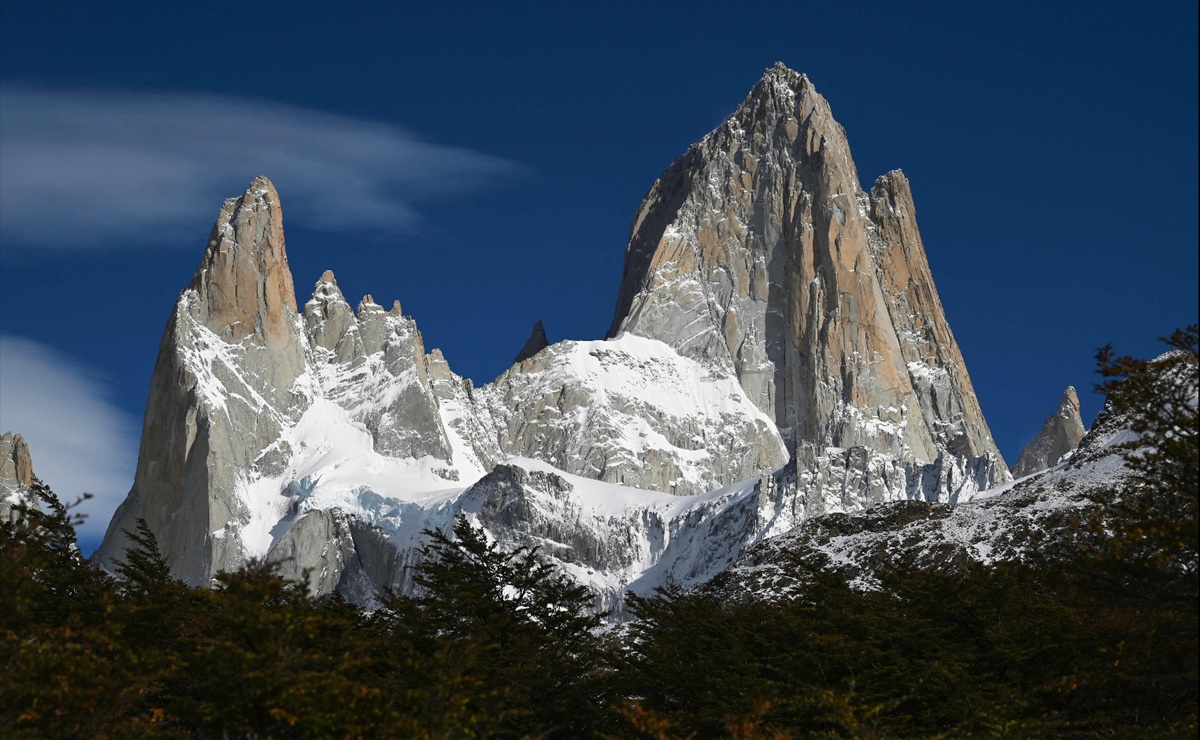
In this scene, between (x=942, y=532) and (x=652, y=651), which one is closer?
(x=652, y=651)

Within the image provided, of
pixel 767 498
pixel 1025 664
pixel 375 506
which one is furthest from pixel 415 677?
pixel 375 506

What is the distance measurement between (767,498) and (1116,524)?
139 meters

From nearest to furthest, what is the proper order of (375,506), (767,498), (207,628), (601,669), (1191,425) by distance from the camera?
1. (1191,425)
2. (207,628)
3. (601,669)
4. (767,498)
5. (375,506)

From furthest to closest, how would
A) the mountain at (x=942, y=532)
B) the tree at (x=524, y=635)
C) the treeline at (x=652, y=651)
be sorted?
1. the mountain at (x=942, y=532)
2. the tree at (x=524, y=635)
3. the treeline at (x=652, y=651)

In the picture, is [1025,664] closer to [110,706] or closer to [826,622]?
[826,622]

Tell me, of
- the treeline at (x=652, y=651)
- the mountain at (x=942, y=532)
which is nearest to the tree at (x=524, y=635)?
the treeline at (x=652, y=651)

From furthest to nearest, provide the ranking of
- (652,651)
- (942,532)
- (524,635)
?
(942,532) → (524,635) → (652,651)

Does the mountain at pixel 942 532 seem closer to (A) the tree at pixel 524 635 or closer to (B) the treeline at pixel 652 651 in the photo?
(B) the treeline at pixel 652 651

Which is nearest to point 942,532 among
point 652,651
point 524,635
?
point 652,651

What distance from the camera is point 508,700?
53594mm

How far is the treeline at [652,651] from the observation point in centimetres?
3856

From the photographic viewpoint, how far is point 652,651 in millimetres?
62031

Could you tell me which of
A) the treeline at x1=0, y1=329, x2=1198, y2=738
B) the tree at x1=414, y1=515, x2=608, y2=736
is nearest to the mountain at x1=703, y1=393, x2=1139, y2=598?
the treeline at x1=0, y1=329, x2=1198, y2=738

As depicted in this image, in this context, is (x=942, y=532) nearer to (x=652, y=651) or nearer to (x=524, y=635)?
(x=652, y=651)
